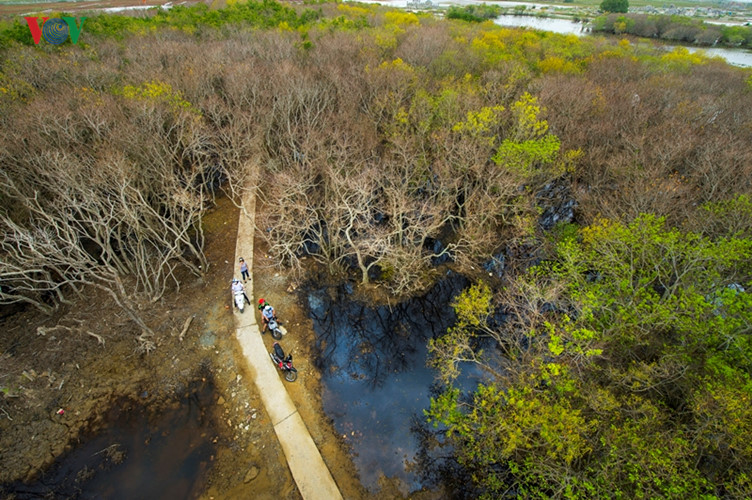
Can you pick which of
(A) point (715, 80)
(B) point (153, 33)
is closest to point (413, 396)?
(A) point (715, 80)

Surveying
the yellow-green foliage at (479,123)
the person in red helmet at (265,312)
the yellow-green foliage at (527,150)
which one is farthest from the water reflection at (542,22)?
the person in red helmet at (265,312)

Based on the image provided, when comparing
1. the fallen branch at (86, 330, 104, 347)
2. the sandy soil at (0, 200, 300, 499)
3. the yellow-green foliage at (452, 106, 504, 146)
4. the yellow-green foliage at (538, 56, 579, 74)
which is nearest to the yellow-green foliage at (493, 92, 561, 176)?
the yellow-green foliage at (452, 106, 504, 146)

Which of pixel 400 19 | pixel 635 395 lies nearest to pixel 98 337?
pixel 635 395

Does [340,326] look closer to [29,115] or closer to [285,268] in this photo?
[285,268]

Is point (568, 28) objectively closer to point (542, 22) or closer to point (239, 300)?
point (542, 22)

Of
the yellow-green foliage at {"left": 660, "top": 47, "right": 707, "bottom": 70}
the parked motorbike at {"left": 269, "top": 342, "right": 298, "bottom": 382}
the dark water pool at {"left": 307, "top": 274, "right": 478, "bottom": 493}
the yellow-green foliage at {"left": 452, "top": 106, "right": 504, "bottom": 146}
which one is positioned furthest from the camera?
the yellow-green foliage at {"left": 660, "top": 47, "right": 707, "bottom": 70}

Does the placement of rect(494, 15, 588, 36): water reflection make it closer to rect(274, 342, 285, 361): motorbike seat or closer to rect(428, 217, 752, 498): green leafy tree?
rect(428, 217, 752, 498): green leafy tree
